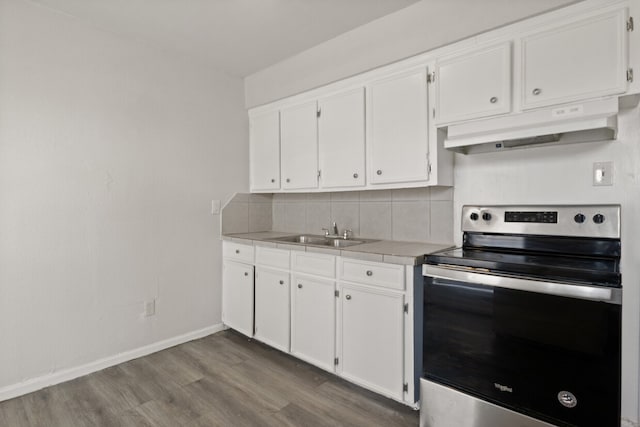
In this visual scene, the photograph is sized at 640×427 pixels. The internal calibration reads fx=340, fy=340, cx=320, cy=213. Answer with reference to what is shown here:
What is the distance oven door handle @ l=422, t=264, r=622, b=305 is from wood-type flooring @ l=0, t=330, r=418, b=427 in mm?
829

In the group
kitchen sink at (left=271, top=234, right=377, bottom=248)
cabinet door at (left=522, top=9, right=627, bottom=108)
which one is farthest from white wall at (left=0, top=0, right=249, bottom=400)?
cabinet door at (left=522, top=9, right=627, bottom=108)

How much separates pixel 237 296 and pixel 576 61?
270 centimetres

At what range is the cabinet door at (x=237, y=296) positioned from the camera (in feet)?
9.12

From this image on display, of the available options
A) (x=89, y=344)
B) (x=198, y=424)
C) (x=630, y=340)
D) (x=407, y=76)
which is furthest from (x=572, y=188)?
(x=89, y=344)

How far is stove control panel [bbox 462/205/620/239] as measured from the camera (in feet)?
5.36

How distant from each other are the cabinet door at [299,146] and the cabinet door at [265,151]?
0.08 metres

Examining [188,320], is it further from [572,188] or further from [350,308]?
[572,188]

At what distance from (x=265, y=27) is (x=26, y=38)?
4.73 ft

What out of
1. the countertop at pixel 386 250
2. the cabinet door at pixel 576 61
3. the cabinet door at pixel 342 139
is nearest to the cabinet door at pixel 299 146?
the cabinet door at pixel 342 139

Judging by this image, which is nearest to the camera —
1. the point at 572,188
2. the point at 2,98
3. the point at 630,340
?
the point at 630,340

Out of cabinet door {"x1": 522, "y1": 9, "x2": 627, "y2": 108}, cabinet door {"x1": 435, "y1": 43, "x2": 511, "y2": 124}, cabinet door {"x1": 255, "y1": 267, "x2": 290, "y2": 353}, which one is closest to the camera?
cabinet door {"x1": 522, "y1": 9, "x2": 627, "y2": 108}

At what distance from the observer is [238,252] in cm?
291

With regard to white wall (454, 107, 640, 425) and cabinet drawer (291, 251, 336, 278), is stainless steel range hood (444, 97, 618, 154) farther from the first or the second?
cabinet drawer (291, 251, 336, 278)

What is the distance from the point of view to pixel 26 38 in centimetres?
205
